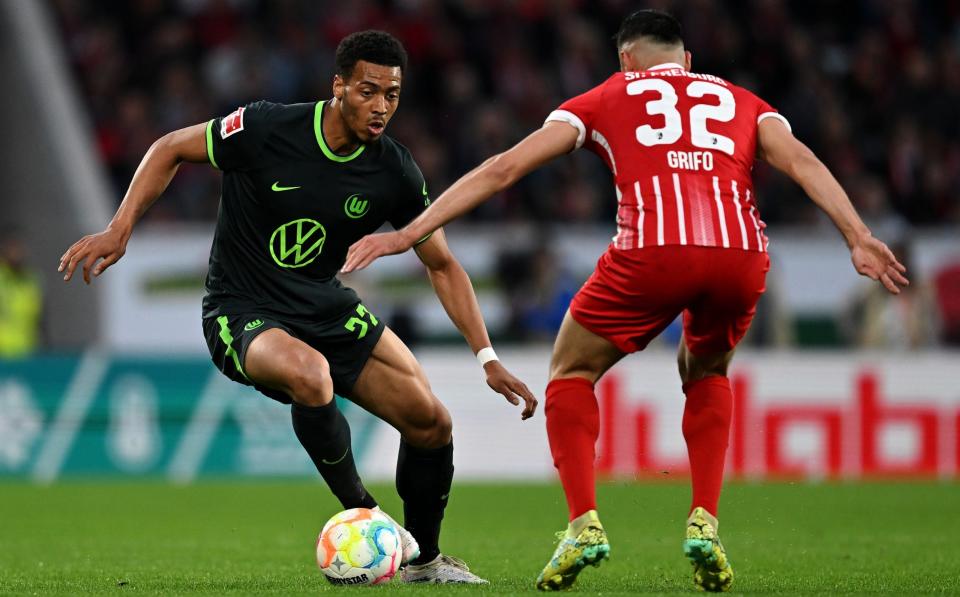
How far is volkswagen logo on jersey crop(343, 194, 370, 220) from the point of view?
246 inches

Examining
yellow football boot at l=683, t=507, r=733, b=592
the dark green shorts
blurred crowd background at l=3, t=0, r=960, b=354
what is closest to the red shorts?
yellow football boot at l=683, t=507, r=733, b=592

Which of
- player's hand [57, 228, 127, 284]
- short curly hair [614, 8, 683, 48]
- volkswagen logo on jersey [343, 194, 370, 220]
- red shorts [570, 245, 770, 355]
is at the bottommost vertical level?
red shorts [570, 245, 770, 355]

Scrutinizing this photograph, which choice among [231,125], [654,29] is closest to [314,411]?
[231,125]

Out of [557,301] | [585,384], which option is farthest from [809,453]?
[585,384]

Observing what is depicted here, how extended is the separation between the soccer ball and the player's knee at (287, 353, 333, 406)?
0.46 metres

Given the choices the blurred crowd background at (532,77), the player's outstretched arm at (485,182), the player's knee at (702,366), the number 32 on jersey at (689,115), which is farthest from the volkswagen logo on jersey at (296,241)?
Result: the blurred crowd background at (532,77)

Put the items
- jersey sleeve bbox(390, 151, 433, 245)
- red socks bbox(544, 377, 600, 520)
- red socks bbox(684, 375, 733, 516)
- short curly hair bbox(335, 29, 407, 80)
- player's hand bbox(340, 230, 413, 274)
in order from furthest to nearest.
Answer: jersey sleeve bbox(390, 151, 433, 245)
short curly hair bbox(335, 29, 407, 80)
red socks bbox(684, 375, 733, 516)
red socks bbox(544, 377, 600, 520)
player's hand bbox(340, 230, 413, 274)

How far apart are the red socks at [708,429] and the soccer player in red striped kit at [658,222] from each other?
13 mm

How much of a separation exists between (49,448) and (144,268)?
225 centimetres

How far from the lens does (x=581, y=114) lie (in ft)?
18.7

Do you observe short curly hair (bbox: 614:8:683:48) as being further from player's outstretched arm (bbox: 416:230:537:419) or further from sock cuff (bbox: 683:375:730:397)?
sock cuff (bbox: 683:375:730:397)

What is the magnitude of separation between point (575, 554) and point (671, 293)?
99cm

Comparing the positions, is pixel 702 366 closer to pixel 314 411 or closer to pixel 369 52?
pixel 314 411

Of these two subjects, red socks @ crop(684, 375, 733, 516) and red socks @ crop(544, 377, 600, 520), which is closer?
red socks @ crop(544, 377, 600, 520)
